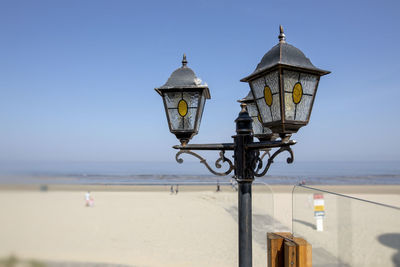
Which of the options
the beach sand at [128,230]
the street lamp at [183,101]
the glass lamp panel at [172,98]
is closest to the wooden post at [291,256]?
the beach sand at [128,230]

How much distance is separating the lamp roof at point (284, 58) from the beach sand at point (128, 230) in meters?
0.98

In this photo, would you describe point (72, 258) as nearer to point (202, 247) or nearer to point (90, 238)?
point (90, 238)

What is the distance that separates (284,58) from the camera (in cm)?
179

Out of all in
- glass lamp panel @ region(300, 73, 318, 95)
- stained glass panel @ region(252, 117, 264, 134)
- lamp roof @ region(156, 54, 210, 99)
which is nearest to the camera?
glass lamp panel @ region(300, 73, 318, 95)

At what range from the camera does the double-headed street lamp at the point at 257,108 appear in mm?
1848

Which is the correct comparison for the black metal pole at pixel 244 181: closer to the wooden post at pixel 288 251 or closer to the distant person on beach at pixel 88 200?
the wooden post at pixel 288 251

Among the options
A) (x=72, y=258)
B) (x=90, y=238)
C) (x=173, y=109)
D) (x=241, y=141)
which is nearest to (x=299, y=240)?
(x=241, y=141)

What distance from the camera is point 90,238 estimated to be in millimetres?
8438

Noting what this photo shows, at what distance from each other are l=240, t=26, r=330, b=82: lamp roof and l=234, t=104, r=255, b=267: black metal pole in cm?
48

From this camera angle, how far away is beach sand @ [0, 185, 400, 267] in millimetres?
5398

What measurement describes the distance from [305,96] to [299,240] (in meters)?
1.04

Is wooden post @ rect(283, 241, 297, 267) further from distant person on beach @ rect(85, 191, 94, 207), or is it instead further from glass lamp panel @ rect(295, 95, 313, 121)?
distant person on beach @ rect(85, 191, 94, 207)

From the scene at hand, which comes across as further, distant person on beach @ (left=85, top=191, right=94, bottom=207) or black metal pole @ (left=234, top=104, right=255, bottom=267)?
distant person on beach @ (left=85, top=191, right=94, bottom=207)

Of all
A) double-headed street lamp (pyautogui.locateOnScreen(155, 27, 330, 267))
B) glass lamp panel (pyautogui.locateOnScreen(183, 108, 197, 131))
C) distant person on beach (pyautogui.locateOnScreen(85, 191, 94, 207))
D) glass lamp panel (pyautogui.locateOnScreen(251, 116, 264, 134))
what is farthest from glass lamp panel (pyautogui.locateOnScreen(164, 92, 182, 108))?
distant person on beach (pyautogui.locateOnScreen(85, 191, 94, 207))
